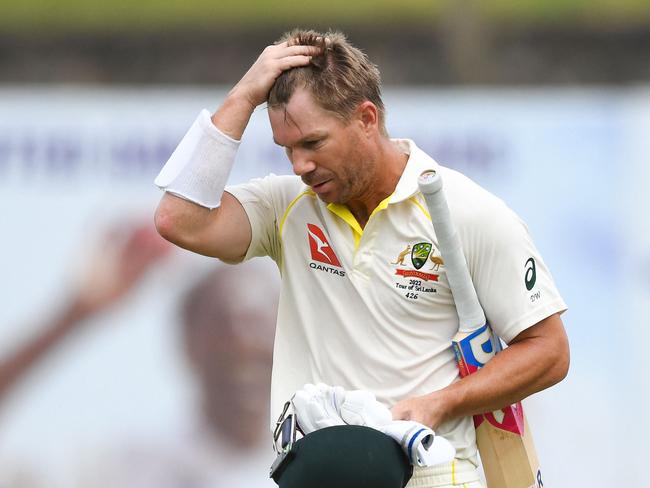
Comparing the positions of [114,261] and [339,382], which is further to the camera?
[114,261]

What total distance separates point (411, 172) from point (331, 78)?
1.12 ft

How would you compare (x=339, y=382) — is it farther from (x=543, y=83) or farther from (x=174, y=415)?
(x=543, y=83)

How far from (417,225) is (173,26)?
446cm

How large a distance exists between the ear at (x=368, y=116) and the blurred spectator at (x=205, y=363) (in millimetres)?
2980

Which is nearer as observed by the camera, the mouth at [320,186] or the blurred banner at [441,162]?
the mouth at [320,186]

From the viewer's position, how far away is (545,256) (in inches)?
241

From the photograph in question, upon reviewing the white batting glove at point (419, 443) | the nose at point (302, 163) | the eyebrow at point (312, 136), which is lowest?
the white batting glove at point (419, 443)

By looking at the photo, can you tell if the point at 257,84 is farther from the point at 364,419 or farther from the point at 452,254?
the point at 364,419

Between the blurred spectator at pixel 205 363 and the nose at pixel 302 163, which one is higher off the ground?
the nose at pixel 302 163

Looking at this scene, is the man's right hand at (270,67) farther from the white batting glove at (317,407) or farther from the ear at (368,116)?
the white batting glove at (317,407)

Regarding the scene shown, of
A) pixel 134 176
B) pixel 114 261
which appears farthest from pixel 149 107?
pixel 114 261

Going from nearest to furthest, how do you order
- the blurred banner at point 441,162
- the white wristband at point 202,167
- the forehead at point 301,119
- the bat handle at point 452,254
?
the bat handle at point 452,254 < the forehead at point 301,119 < the white wristband at point 202,167 < the blurred banner at point 441,162

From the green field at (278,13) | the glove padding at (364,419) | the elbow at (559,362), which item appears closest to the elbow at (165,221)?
the glove padding at (364,419)

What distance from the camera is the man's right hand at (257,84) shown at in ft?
10.5
